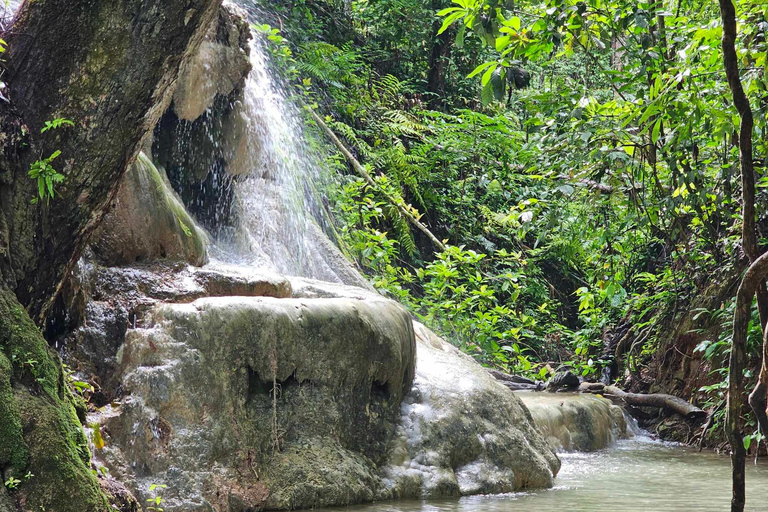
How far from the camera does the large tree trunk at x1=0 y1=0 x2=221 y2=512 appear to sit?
10.8 ft

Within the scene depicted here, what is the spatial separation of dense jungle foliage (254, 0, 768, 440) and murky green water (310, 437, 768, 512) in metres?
1.02

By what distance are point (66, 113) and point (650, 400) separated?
901cm

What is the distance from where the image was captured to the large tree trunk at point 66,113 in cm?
329

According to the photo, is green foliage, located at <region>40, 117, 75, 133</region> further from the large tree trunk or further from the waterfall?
the waterfall

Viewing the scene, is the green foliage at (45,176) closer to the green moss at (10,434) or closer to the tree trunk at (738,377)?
the green moss at (10,434)

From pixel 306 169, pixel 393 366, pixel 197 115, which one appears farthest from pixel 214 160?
pixel 393 366

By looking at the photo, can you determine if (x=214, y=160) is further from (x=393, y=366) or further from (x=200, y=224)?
(x=393, y=366)

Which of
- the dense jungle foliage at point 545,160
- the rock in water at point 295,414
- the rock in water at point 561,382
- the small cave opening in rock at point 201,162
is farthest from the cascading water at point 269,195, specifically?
A: the rock in water at point 561,382

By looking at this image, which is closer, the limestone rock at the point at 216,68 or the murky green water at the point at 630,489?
the murky green water at the point at 630,489

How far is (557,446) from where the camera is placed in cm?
880

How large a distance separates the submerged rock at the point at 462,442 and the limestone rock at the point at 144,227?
2247mm

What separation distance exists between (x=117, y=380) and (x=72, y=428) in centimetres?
170

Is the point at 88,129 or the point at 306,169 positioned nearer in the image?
the point at 88,129

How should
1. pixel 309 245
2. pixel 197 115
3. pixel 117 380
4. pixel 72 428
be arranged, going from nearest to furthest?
pixel 72 428
pixel 117 380
pixel 197 115
pixel 309 245
